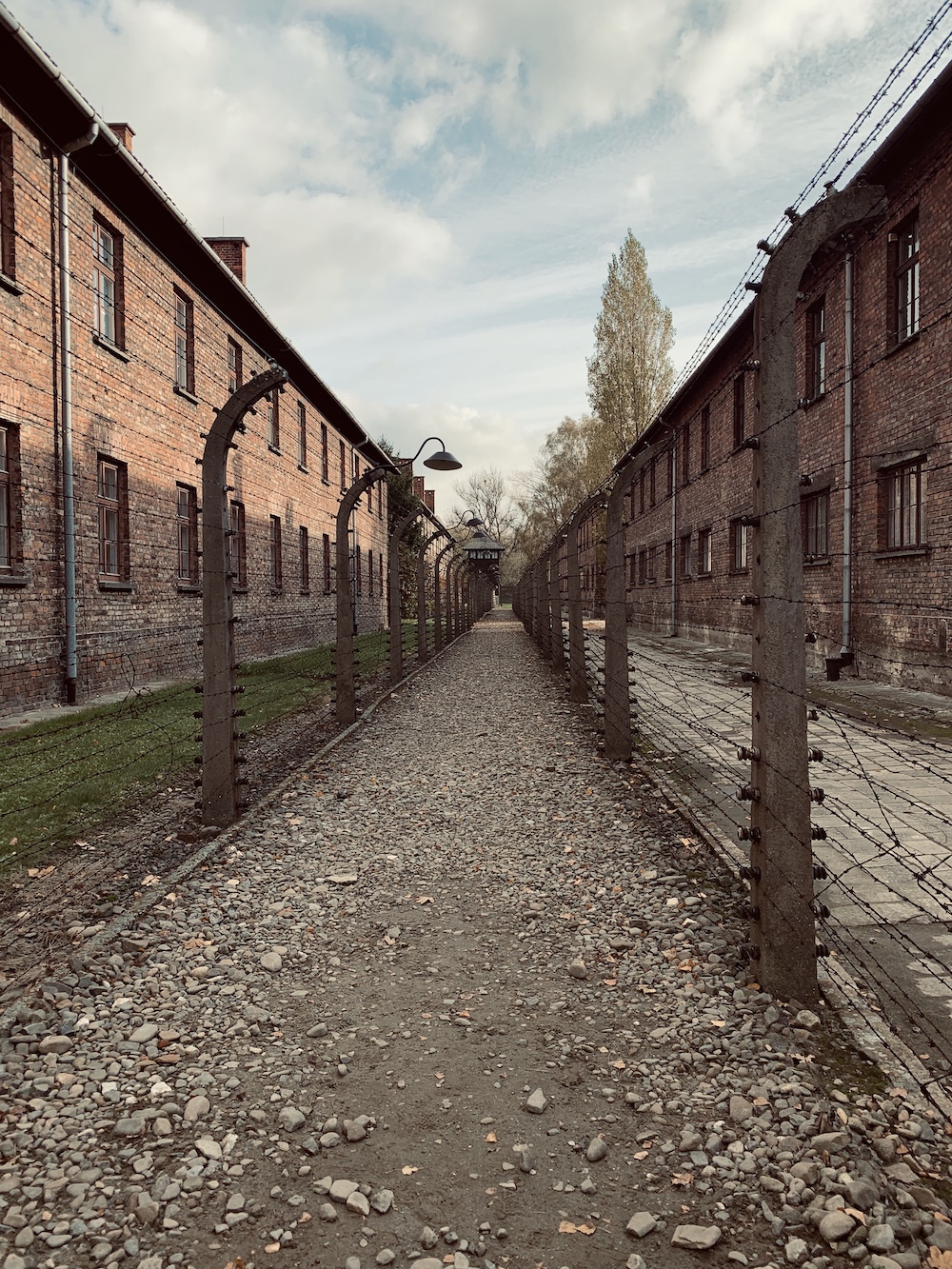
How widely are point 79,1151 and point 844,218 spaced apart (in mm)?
3712

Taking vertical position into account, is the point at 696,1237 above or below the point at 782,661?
below

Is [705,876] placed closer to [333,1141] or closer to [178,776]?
[333,1141]

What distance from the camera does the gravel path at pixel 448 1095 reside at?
6.39 ft

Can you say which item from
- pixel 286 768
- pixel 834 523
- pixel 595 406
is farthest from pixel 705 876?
pixel 595 406

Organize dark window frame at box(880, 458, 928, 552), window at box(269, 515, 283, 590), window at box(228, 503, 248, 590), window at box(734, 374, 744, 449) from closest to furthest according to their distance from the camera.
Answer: dark window frame at box(880, 458, 928, 552), window at box(228, 503, 248, 590), window at box(734, 374, 744, 449), window at box(269, 515, 283, 590)

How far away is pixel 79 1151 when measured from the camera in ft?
7.32

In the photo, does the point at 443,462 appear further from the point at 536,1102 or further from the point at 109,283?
the point at 536,1102

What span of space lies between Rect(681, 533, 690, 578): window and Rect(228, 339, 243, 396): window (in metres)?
13.3

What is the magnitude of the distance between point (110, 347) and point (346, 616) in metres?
5.76

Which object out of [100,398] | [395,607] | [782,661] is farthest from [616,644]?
[100,398]

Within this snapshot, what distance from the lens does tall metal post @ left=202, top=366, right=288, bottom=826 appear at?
512 cm

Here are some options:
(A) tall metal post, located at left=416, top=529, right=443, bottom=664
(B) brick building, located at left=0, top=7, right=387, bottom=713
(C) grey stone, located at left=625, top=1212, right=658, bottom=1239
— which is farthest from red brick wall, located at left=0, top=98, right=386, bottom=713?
(C) grey stone, located at left=625, top=1212, right=658, bottom=1239

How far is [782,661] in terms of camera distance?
2984 millimetres

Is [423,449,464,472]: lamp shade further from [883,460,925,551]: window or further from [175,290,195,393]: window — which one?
[883,460,925,551]: window
